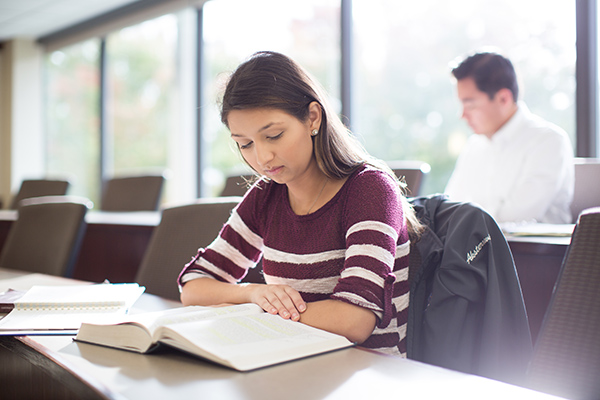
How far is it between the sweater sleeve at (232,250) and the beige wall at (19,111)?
6.54 m

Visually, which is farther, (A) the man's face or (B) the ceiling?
(B) the ceiling

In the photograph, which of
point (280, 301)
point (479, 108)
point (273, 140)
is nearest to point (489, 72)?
point (479, 108)

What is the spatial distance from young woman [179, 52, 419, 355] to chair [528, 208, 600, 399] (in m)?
0.29

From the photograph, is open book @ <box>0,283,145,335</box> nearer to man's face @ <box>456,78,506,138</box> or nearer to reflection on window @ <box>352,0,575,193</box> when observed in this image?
man's face @ <box>456,78,506,138</box>

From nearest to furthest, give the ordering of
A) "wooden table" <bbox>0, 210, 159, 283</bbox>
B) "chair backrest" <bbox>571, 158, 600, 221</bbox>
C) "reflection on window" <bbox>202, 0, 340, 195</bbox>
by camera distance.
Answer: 1. "chair backrest" <bbox>571, 158, 600, 221</bbox>
2. "wooden table" <bbox>0, 210, 159, 283</bbox>
3. "reflection on window" <bbox>202, 0, 340, 195</bbox>

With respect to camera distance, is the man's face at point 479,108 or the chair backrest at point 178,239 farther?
the man's face at point 479,108

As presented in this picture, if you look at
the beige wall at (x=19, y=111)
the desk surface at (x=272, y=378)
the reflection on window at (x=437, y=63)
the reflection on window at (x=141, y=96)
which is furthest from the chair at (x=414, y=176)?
the beige wall at (x=19, y=111)

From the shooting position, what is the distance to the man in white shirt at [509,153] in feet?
7.29

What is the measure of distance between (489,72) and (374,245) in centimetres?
162

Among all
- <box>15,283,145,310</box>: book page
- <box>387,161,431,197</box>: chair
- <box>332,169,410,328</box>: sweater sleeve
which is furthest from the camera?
<box>387,161,431,197</box>: chair

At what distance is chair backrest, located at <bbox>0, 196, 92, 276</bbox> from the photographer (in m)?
1.97

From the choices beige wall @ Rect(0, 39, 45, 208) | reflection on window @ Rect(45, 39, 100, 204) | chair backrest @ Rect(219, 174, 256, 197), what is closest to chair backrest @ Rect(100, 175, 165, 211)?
chair backrest @ Rect(219, 174, 256, 197)

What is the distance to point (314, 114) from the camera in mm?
1214

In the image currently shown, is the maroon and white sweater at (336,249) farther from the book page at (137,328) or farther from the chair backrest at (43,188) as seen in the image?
the chair backrest at (43,188)
